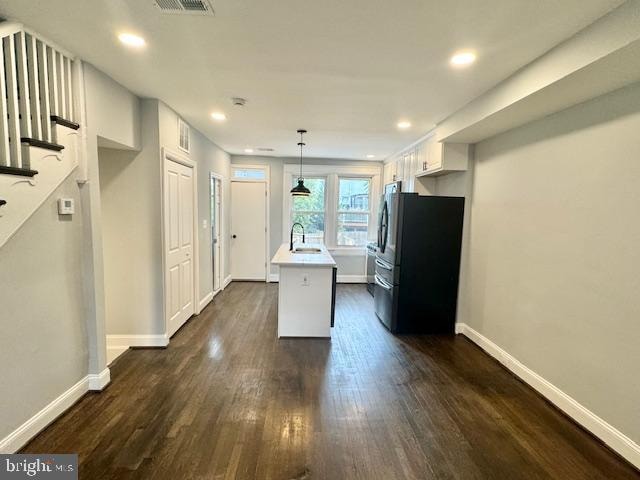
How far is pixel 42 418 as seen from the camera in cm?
207

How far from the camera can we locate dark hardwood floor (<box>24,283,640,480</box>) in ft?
6.04

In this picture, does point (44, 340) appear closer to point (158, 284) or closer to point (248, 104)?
point (158, 284)

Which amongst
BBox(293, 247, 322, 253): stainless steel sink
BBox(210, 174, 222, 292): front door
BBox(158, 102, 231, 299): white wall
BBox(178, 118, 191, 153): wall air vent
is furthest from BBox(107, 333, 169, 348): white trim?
BBox(178, 118, 191, 153): wall air vent

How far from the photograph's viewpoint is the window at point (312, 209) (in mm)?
6434

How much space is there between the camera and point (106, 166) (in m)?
3.12

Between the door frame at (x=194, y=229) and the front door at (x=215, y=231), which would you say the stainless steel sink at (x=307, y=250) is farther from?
the front door at (x=215, y=231)

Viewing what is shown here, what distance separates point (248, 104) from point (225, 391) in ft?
8.87

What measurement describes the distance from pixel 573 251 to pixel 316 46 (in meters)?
2.43

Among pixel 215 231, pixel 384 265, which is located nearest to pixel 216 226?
pixel 215 231

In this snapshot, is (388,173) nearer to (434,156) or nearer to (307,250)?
(434,156)

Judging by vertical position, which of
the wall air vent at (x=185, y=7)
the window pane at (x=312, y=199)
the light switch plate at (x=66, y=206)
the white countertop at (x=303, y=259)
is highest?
the wall air vent at (x=185, y=7)

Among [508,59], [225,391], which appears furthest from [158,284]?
[508,59]

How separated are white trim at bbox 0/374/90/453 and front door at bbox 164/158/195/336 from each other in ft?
3.52

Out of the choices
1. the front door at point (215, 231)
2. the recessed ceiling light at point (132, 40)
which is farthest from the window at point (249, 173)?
the recessed ceiling light at point (132, 40)
